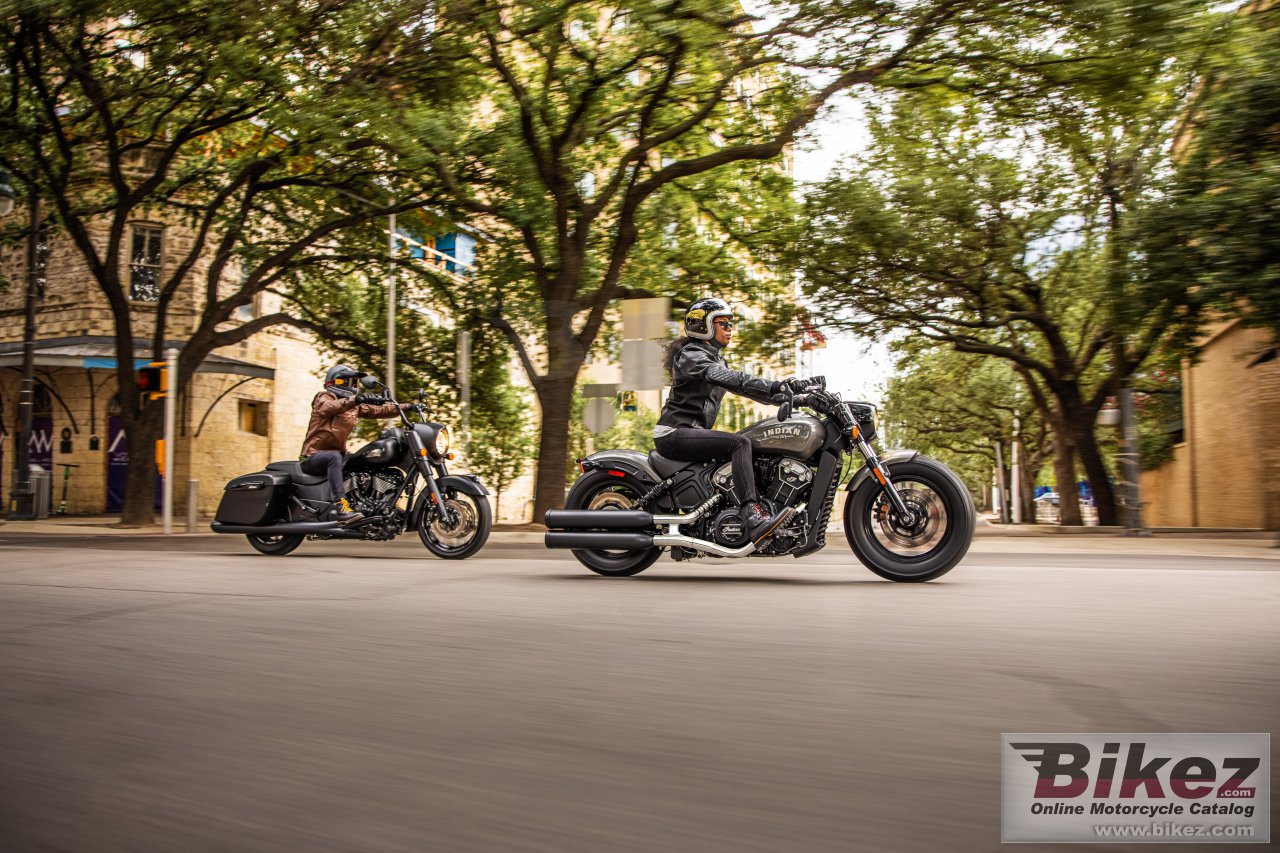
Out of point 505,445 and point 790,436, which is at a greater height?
point 505,445

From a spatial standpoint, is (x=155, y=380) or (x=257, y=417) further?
(x=257, y=417)

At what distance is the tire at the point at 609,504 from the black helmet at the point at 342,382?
4342 mm

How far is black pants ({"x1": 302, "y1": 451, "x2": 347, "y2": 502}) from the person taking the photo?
1099cm

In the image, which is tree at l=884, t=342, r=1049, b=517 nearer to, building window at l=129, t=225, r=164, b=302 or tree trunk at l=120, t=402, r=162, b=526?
building window at l=129, t=225, r=164, b=302

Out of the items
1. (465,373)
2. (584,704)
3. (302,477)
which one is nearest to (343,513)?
(302,477)

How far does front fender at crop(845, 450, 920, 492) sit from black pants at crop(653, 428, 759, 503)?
67 centimetres

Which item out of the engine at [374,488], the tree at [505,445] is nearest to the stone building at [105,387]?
the tree at [505,445]

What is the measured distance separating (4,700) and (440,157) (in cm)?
1319

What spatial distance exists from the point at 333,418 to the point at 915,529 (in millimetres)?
6709

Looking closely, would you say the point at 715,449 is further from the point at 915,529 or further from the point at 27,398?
the point at 27,398

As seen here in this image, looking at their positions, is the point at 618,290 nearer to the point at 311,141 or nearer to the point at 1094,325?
the point at 311,141

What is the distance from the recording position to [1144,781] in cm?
247

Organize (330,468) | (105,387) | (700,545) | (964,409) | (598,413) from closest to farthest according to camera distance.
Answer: (700,545)
(330,468)
(598,413)
(105,387)
(964,409)

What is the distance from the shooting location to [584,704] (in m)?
3.57
